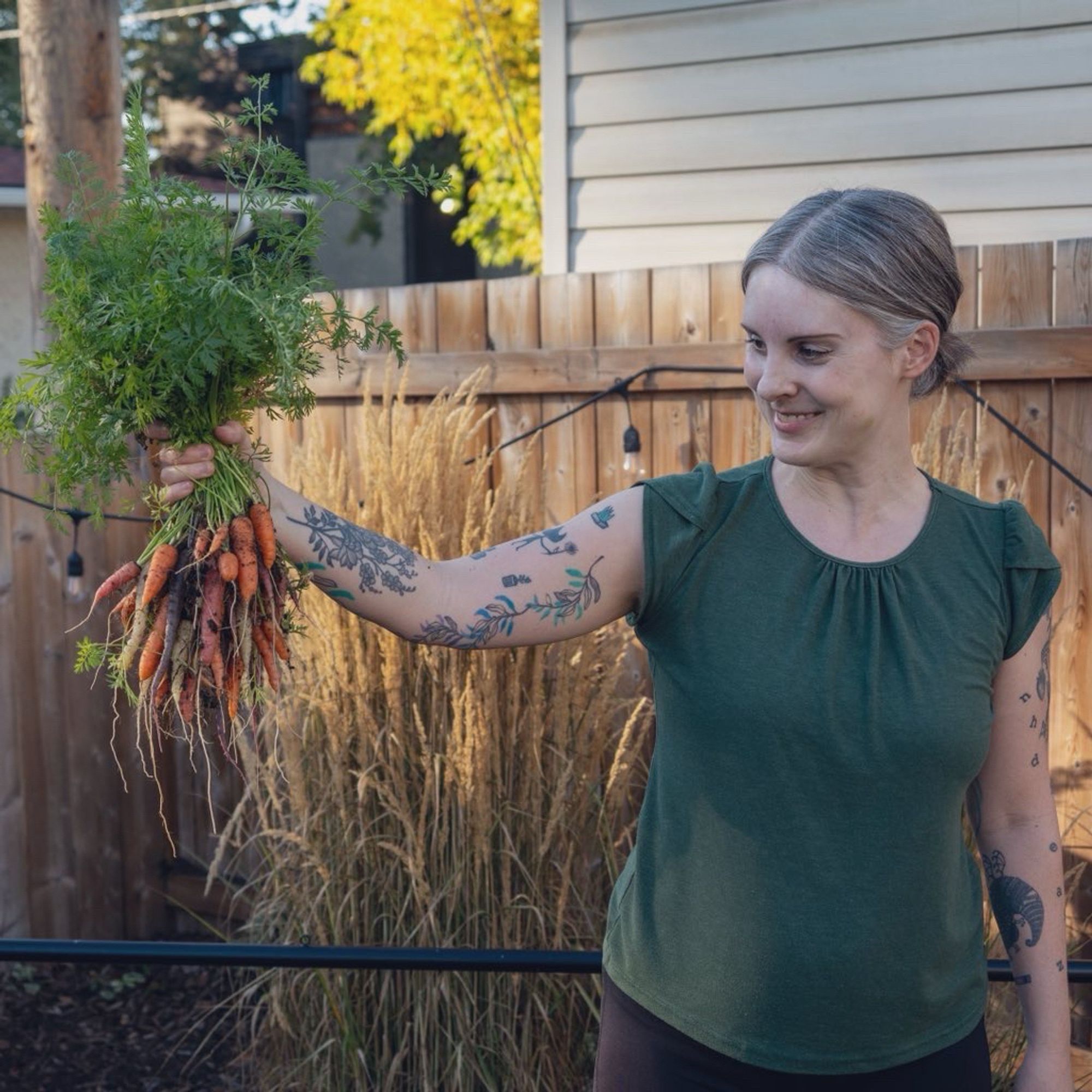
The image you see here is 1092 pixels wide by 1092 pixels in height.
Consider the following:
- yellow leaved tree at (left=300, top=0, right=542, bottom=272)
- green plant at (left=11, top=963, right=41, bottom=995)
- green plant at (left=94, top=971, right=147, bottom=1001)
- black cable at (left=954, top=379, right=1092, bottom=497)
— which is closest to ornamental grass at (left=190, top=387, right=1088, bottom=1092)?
black cable at (left=954, top=379, right=1092, bottom=497)

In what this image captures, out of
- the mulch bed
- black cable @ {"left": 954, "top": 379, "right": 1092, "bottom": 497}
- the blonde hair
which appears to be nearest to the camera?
the blonde hair

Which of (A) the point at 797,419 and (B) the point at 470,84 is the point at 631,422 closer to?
(A) the point at 797,419

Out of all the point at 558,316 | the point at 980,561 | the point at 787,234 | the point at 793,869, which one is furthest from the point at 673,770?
the point at 558,316

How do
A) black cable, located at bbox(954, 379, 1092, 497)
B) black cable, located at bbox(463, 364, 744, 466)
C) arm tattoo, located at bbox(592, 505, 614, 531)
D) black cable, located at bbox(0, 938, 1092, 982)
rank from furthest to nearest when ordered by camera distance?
1. black cable, located at bbox(463, 364, 744, 466)
2. black cable, located at bbox(954, 379, 1092, 497)
3. black cable, located at bbox(0, 938, 1092, 982)
4. arm tattoo, located at bbox(592, 505, 614, 531)

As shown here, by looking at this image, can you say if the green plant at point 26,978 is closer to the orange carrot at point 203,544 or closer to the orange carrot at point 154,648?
the orange carrot at point 154,648

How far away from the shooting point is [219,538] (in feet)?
5.10

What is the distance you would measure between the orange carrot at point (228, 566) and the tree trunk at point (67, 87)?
8.45 ft

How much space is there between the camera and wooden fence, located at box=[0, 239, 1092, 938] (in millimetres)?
3295

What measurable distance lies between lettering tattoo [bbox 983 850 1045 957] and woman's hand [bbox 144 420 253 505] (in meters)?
1.06

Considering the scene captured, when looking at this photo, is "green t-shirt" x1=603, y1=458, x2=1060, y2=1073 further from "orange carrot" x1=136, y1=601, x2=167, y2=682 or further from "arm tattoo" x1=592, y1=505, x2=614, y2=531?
"orange carrot" x1=136, y1=601, x2=167, y2=682

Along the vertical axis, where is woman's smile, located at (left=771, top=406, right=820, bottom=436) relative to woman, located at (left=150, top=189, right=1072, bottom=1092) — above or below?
above

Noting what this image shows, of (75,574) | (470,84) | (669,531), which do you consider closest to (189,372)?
(669,531)

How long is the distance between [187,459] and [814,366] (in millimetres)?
721

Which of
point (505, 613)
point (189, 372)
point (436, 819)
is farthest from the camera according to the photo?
point (436, 819)
